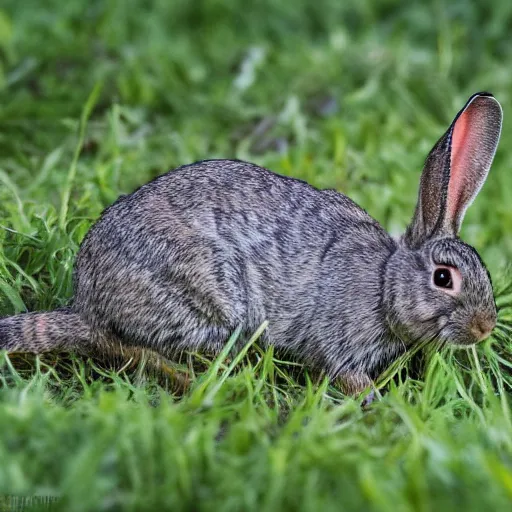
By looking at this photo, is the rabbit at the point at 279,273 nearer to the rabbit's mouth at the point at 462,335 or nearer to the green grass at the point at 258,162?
the rabbit's mouth at the point at 462,335

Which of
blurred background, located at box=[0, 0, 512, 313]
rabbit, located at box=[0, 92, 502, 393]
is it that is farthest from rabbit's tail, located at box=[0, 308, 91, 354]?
blurred background, located at box=[0, 0, 512, 313]

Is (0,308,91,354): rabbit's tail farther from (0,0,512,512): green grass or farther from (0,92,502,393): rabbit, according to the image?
(0,0,512,512): green grass

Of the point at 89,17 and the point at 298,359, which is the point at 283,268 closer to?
the point at 298,359

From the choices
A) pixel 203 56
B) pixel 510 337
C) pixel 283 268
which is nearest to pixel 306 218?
pixel 283 268

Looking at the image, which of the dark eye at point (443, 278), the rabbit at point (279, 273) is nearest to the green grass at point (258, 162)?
the rabbit at point (279, 273)

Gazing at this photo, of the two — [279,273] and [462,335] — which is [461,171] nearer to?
[462,335]

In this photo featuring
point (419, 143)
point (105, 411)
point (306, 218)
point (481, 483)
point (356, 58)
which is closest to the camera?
point (481, 483)
